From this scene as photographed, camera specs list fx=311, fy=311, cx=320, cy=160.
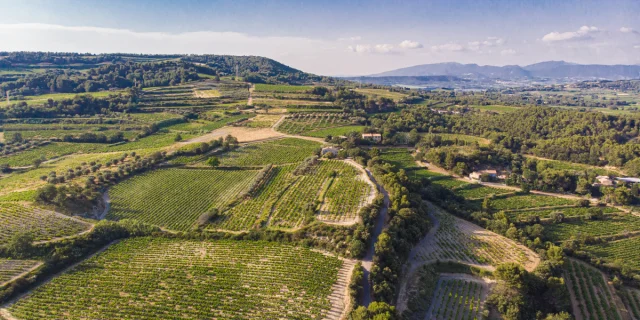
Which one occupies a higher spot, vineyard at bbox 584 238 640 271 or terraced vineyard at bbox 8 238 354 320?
terraced vineyard at bbox 8 238 354 320

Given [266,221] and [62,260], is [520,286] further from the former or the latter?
[62,260]

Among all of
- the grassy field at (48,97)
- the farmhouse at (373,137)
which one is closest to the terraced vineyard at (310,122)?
the farmhouse at (373,137)

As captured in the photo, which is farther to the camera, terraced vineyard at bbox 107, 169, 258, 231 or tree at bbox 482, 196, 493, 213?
tree at bbox 482, 196, 493, 213

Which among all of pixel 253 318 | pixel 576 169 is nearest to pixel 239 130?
pixel 253 318

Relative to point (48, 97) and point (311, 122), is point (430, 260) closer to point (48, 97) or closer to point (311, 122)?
point (311, 122)

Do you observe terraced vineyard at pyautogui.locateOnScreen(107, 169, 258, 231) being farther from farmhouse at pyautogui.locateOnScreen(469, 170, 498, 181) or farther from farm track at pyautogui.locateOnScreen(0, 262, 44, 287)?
farmhouse at pyautogui.locateOnScreen(469, 170, 498, 181)

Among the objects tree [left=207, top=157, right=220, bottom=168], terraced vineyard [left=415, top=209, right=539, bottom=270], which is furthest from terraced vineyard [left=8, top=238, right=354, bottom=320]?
tree [left=207, top=157, right=220, bottom=168]
